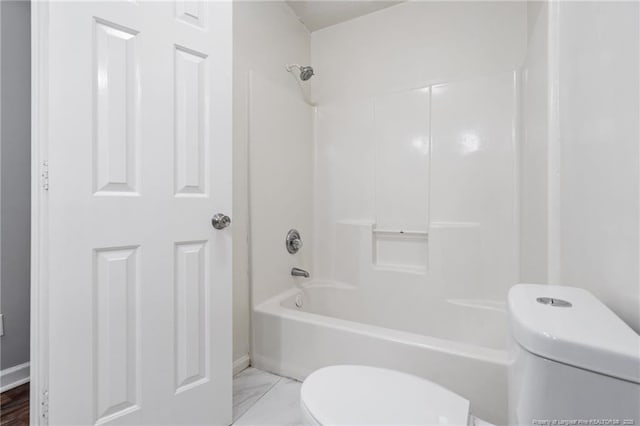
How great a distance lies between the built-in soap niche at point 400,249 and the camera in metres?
1.85

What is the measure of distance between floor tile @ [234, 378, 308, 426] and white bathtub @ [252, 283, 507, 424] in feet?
0.29

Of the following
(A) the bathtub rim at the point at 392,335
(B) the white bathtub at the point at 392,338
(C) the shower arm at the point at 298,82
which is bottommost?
(B) the white bathtub at the point at 392,338

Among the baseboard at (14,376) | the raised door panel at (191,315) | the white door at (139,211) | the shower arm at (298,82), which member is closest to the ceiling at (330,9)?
the shower arm at (298,82)

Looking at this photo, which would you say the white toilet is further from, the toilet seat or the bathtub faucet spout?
the bathtub faucet spout

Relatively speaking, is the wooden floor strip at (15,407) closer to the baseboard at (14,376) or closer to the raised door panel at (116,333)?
the baseboard at (14,376)

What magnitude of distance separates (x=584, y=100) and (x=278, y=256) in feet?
5.06

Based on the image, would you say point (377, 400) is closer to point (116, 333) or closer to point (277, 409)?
point (277, 409)

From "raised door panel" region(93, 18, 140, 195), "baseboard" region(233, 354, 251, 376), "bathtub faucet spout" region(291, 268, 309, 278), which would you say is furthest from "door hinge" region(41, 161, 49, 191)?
"bathtub faucet spout" region(291, 268, 309, 278)

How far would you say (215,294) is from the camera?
1146 mm

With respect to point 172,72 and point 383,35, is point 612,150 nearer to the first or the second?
point 172,72

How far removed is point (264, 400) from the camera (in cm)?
136

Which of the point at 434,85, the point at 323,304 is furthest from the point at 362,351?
the point at 434,85

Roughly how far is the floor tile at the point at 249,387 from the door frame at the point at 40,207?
69 cm

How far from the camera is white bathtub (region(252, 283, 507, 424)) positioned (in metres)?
1.11
